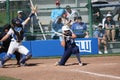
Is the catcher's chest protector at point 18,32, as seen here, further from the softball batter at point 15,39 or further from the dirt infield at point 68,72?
the dirt infield at point 68,72

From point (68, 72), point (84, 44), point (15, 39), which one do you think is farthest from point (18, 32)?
point (84, 44)

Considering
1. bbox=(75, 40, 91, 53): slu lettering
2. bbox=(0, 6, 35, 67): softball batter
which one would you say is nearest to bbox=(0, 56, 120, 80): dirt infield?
bbox=(0, 6, 35, 67): softball batter

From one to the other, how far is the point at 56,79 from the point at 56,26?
8.01m

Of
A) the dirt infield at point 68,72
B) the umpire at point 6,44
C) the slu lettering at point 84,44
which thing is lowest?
the slu lettering at point 84,44

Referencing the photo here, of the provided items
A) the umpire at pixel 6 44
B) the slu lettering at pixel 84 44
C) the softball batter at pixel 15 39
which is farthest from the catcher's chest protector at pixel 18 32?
the slu lettering at pixel 84 44

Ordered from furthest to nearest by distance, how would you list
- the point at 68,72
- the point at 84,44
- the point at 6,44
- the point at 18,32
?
the point at 84,44, the point at 6,44, the point at 18,32, the point at 68,72

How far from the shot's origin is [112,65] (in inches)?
501

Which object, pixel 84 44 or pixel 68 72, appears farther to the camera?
pixel 84 44

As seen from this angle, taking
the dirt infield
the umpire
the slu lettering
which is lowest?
the slu lettering

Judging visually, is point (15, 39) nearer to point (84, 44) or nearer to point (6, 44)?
point (6, 44)

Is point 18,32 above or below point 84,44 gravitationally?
above

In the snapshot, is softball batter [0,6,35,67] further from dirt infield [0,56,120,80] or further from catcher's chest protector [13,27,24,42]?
dirt infield [0,56,120,80]

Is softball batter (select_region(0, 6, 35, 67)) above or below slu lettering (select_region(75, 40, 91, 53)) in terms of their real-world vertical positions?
above

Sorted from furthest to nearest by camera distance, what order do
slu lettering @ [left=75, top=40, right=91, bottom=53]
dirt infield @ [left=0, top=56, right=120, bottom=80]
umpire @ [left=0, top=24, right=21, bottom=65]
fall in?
slu lettering @ [left=75, top=40, right=91, bottom=53] < umpire @ [left=0, top=24, right=21, bottom=65] < dirt infield @ [left=0, top=56, right=120, bottom=80]
